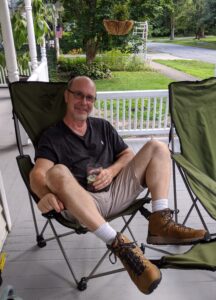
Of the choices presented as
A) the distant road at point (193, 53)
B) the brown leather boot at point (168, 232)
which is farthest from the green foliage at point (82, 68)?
the brown leather boot at point (168, 232)

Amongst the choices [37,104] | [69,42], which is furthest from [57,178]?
[69,42]

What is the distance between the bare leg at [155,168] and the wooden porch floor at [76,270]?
1.68 ft

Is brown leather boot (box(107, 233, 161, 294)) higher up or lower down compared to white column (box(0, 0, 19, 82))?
lower down

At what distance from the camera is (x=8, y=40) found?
321 centimetres

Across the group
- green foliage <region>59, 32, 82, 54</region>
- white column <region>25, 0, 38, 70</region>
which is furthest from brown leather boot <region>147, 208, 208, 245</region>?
green foliage <region>59, 32, 82, 54</region>

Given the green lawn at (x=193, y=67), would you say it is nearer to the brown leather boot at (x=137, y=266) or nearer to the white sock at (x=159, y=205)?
the white sock at (x=159, y=205)

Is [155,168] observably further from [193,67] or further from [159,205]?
[193,67]

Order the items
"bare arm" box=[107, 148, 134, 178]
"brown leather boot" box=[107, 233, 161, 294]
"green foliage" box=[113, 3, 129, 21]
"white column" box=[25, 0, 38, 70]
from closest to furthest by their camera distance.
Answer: "brown leather boot" box=[107, 233, 161, 294]
"bare arm" box=[107, 148, 134, 178]
"white column" box=[25, 0, 38, 70]
"green foliage" box=[113, 3, 129, 21]

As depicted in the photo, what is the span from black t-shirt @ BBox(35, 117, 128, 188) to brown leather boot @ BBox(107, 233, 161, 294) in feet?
1.61

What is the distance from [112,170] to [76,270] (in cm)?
63

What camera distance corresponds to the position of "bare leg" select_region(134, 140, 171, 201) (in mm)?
1665

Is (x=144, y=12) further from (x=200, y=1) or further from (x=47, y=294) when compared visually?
(x=47, y=294)

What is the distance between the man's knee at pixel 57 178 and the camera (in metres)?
1.51

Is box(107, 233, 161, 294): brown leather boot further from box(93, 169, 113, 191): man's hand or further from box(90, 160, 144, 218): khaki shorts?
box(93, 169, 113, 191): man's hand
